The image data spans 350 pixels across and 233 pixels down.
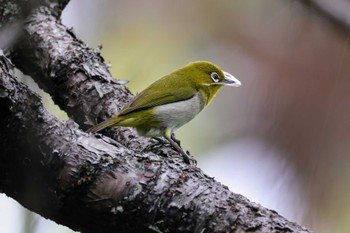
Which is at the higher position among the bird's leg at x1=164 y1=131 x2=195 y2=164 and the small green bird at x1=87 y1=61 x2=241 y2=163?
the small green bird at x1=87 y1=61 x2=241 y2=163

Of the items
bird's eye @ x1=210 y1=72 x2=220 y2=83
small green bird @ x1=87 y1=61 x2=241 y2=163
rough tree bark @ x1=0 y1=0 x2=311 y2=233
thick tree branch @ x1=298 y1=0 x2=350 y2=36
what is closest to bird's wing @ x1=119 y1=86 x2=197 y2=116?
small green bird @ x1=87 y1=61 x2=241 y2=163

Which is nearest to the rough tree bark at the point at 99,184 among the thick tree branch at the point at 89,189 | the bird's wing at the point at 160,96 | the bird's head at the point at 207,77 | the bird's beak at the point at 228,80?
the thick tree branch at the point at 89,189

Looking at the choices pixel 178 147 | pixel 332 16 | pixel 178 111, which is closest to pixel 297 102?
pixel 332 16

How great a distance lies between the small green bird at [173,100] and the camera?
3047 mm

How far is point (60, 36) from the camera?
10.0ft

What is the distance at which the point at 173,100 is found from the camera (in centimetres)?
364

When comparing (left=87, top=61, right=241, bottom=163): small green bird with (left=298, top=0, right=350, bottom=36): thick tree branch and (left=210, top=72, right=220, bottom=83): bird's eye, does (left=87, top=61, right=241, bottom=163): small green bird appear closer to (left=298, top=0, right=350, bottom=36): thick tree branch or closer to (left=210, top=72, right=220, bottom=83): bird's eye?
(left=210, top=72, right=220, bottom=83): bird's eye

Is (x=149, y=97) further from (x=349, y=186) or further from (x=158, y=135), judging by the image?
(x=349, y=186)

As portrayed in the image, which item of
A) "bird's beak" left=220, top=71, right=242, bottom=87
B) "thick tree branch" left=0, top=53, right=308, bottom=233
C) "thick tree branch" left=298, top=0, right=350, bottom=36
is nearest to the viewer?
"thick tree branch" left=298, top=0, right=350, bottom=36

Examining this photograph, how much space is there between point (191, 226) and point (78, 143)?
17.2 inches

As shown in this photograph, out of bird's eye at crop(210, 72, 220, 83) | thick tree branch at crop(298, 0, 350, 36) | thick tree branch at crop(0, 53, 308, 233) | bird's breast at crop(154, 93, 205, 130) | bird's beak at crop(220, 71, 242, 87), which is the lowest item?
thick tree branch at crop(0, 53, 308, 233)

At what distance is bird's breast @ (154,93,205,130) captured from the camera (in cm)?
343

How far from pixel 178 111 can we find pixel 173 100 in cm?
11

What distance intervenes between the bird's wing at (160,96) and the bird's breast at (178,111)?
32 mm
